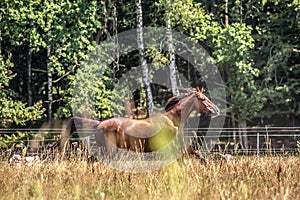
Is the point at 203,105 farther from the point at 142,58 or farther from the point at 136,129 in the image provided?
the point at 142,58

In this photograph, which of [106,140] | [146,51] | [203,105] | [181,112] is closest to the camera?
[106,140]

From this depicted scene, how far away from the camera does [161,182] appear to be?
581 cm

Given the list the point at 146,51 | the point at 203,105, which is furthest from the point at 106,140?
the point at 146,51

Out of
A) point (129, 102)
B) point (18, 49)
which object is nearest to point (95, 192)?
point (129, 102)

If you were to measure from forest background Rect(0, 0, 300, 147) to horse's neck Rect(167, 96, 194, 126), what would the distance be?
10843mm

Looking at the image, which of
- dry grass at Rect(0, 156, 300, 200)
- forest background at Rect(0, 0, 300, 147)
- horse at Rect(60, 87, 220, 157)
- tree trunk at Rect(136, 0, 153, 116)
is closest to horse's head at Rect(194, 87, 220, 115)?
horse at Rect(60, 87, 220, 157)

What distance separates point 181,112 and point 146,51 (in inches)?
512

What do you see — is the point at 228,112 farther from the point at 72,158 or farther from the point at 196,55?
the point at 72,158

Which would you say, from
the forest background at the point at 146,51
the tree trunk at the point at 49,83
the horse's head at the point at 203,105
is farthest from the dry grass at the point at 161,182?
the tree trunk at the point at 49,83

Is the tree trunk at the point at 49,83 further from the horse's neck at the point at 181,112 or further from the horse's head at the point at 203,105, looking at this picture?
the horse's neck at the point at 181,112

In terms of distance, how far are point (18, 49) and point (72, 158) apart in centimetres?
2001

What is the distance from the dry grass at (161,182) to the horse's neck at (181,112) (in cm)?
425

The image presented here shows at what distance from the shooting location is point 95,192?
5.06 m

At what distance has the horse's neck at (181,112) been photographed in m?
11.6
